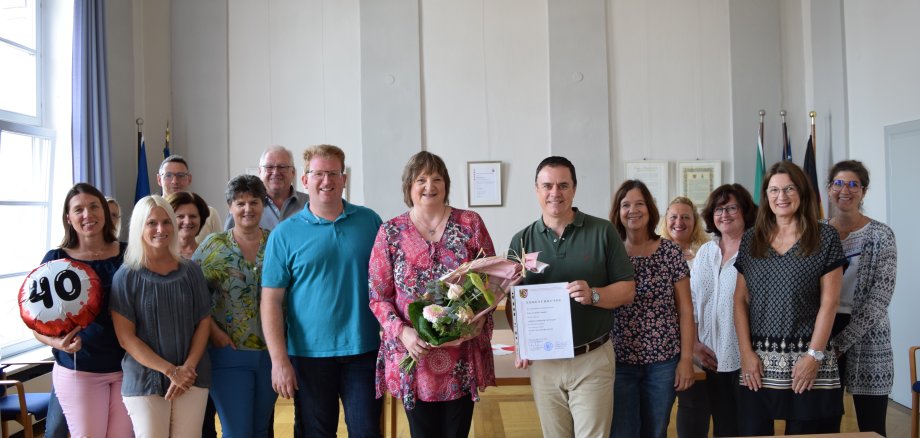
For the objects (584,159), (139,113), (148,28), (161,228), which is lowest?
(161,228)

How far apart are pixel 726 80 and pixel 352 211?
17.3 ft

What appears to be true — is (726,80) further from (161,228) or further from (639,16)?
(161,228)

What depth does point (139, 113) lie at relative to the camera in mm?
5988

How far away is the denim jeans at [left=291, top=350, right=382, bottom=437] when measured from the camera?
2402mm

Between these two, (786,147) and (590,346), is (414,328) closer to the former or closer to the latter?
(590,346)

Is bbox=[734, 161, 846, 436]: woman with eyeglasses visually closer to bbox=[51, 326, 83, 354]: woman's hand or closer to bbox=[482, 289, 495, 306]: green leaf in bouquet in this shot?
bbox=[482, 289, 495, 306]: green leaf in bouquet

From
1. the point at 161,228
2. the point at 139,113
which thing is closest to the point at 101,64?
the point at 139,113

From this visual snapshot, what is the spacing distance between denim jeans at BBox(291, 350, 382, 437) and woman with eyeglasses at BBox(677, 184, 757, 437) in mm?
1604

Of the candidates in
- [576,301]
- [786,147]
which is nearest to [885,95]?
[786,147]

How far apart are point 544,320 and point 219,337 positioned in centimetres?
141

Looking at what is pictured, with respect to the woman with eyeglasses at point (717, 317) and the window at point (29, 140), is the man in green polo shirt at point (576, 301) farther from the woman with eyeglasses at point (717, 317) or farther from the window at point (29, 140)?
the window at point (29, 140)

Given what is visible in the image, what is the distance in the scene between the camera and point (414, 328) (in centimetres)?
212

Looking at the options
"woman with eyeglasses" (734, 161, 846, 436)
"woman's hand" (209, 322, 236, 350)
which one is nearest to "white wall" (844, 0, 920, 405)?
"woman with eyeglasses" (734, 161, 846, 436)

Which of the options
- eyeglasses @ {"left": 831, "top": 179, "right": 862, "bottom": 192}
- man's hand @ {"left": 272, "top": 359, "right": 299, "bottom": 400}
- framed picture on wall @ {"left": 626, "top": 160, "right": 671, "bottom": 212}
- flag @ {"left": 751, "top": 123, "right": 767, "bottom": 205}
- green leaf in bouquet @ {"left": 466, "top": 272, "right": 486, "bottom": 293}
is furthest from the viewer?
framed picture on wall @ {"left": 626, "top": 160, "right": 671, "bottom": 212}
